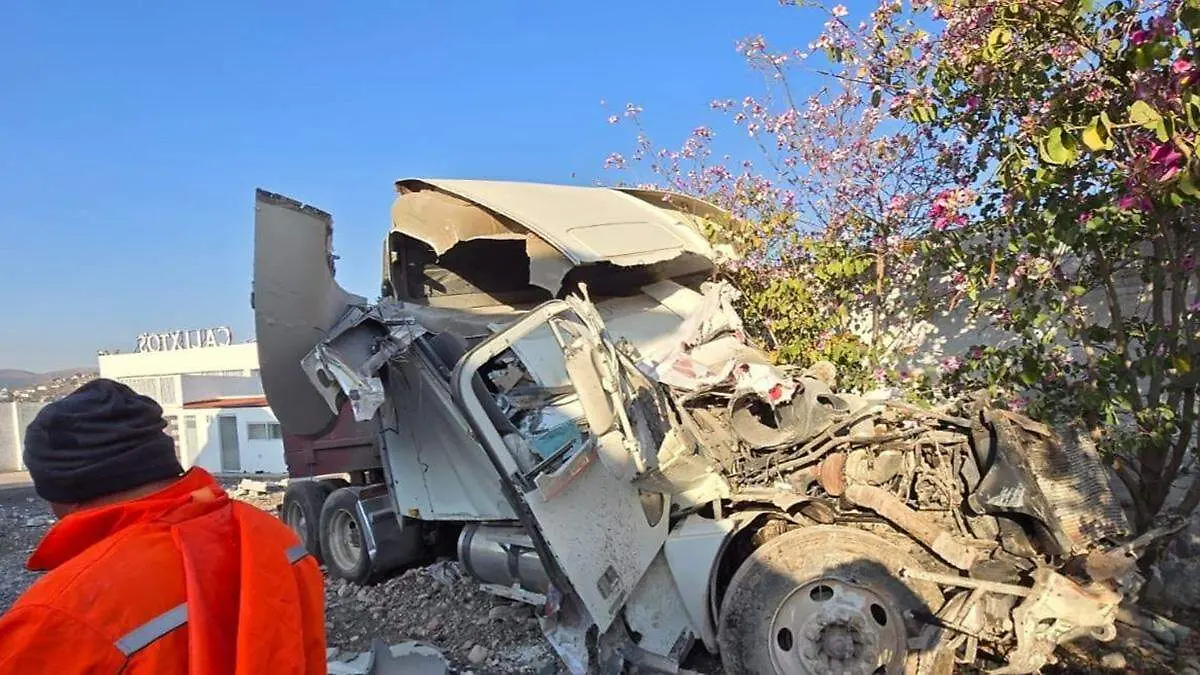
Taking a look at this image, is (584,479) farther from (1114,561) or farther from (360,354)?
(1114,561)

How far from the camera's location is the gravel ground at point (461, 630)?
13.7 feet

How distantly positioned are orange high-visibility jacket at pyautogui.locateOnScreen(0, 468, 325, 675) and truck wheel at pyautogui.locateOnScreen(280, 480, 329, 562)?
245 inches

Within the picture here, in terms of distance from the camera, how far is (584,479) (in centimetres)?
412

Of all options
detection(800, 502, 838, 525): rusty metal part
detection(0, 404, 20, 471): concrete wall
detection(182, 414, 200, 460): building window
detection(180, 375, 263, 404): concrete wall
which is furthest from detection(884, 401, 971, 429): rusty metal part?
detection(0, 404, 20, 471): concrete wall

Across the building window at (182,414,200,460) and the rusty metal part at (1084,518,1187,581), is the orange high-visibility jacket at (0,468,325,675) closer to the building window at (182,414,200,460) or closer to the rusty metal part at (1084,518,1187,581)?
the rusty metal part at (1084,518,1187,581)

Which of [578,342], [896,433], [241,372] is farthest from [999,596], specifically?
[241,372]

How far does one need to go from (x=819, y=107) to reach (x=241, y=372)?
30.6 metres

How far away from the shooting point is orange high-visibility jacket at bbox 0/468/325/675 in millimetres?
1213

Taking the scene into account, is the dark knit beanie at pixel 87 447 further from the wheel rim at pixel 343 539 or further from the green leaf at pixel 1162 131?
the wheel rim at pixel 343 539

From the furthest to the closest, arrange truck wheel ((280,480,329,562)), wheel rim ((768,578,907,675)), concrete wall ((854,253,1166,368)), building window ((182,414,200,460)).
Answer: building window ((182,414,200,460))
truck wheel ((280,480,329,562))
concrete wall ((854,253,1166,368))
wheel rim ((768,578,907,675))

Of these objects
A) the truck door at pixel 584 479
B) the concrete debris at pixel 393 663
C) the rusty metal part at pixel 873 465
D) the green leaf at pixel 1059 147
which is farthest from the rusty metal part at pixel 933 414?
the concrete debris at pixel 393 663

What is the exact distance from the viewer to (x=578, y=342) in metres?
4.14

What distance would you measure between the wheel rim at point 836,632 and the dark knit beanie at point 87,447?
3.26 meters

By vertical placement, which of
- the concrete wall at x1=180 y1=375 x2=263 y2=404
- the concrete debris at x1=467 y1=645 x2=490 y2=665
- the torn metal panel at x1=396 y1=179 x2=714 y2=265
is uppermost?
the concrete wall at x1=180 y1=375 x2=263 y2=404
